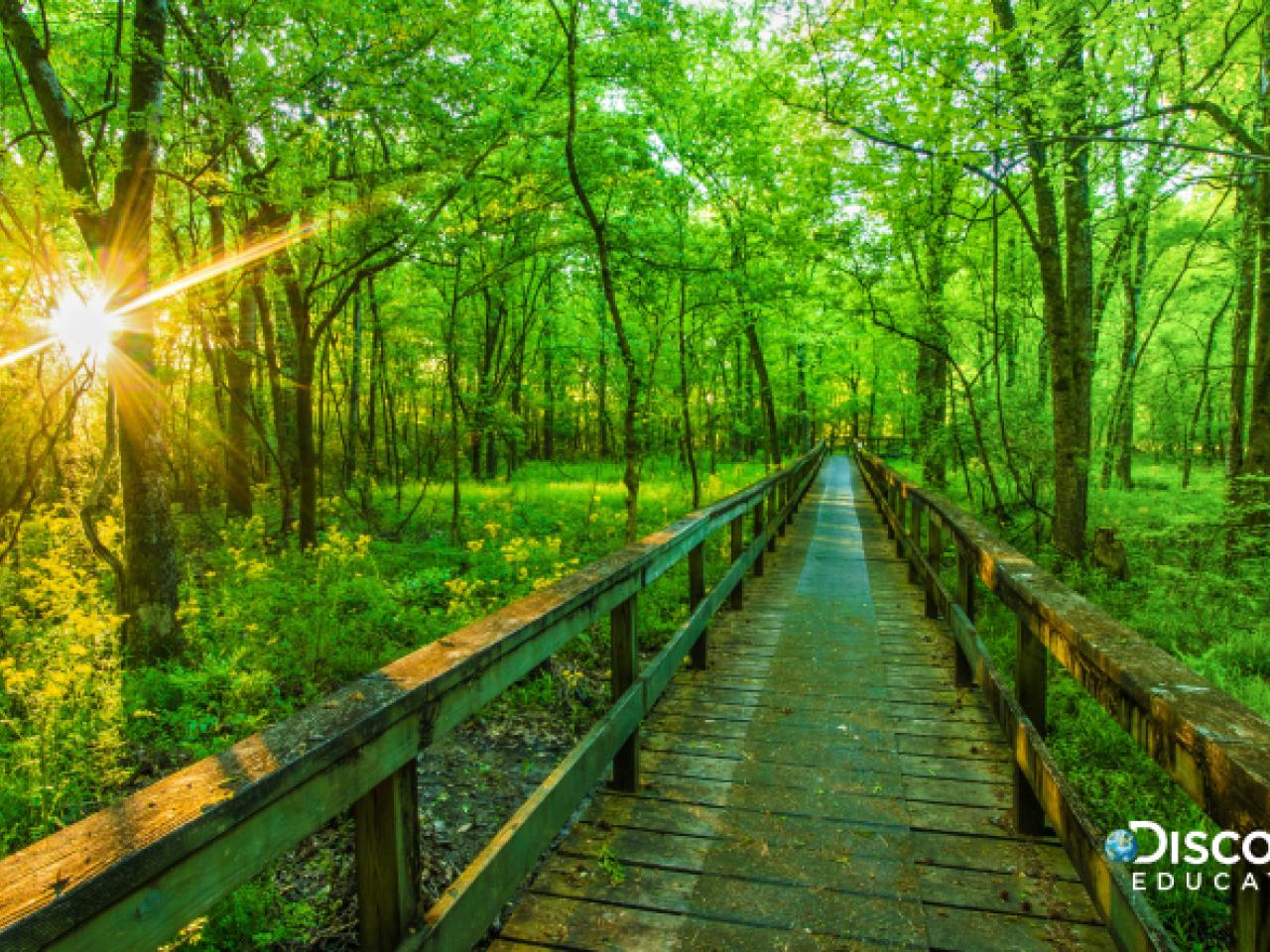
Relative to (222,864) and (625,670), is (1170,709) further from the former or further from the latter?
(625,670)


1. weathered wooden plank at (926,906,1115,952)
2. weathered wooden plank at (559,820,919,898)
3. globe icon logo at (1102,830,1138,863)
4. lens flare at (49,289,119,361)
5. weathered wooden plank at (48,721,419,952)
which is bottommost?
weathered wooden plank at (559,820,919,898)

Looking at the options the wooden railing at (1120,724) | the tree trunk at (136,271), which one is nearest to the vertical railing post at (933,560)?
the wooden railing at (1120,724)

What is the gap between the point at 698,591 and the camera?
16.8 ft

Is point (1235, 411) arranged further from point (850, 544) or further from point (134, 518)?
point (134, 518)

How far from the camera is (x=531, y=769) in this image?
450 cm

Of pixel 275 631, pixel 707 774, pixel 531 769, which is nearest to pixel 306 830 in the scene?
pixel 707 774

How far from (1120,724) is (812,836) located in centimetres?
153

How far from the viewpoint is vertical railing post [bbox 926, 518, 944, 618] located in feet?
19.7

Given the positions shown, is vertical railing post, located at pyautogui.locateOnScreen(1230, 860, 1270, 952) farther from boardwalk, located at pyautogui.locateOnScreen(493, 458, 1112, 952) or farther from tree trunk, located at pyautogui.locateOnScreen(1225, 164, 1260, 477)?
tree trunk, located at pyautogui.locateOnScreen(1225, 164, 1260, 477)

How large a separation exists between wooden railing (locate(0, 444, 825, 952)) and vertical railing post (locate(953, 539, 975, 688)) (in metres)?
2.73

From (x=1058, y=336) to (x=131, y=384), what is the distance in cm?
996

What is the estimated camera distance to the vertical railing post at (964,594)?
4518mm

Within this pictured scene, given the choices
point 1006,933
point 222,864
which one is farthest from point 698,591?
point 222,864

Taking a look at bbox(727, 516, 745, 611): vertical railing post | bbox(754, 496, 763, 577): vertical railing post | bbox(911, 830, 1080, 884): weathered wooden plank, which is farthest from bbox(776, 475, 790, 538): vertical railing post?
bbox(911, 830, 1080, 884): weathered wooden plank
